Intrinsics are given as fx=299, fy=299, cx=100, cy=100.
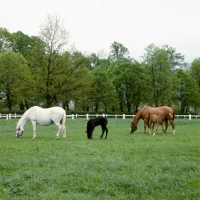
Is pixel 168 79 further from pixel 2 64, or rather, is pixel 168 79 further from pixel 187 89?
pixel 2 64

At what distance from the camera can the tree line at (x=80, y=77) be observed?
32719 mm

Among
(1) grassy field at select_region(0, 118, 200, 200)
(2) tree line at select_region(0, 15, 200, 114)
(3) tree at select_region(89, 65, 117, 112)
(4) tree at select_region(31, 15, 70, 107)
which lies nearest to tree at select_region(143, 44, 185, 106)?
(2) tree line at select_region(0, 15, 200, 114)

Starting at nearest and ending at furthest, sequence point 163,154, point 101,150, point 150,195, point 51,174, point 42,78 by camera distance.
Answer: point 150,195, point 51,174, point 163,154, point 101,150, point 42,78

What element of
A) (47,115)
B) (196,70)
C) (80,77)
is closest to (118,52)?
(196,70)

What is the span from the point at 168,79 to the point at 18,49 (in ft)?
89.9

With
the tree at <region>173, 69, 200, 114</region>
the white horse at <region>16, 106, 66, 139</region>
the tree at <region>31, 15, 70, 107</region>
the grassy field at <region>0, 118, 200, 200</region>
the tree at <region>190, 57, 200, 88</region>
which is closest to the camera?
the grassy field at <region>0, 118, 200, 200</region>

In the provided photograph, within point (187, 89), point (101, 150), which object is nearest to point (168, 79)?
point (187, 89)

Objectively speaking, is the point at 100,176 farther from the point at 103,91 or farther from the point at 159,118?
the point at 103,91

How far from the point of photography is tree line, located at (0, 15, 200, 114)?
32719 mm

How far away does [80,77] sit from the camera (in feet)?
112

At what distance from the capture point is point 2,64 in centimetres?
4472

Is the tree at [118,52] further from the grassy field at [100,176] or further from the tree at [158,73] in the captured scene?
the grassy field at [100,176]

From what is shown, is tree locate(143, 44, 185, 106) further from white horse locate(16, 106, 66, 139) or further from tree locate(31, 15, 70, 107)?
white horse locate(16, 106, 66, 139)

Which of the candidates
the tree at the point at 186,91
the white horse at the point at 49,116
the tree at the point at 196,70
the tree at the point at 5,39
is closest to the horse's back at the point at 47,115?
the white horse at the point at 49,116
